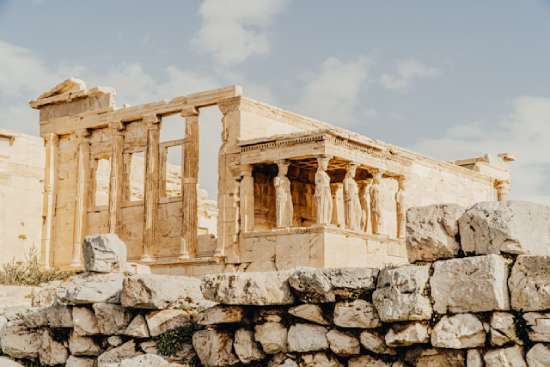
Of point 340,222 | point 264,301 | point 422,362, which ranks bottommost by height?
point 422,362

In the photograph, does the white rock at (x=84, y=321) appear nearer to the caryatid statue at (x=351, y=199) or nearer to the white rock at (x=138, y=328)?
the white rock at (x=138, y=328)

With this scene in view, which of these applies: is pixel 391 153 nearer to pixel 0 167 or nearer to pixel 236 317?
pixel 0 167

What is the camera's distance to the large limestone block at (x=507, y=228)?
632cm

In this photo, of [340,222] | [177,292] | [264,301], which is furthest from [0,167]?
[264,301]

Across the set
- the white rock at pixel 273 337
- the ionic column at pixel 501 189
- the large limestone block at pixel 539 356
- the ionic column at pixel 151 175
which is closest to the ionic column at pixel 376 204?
the ionic column at pixel 151 175

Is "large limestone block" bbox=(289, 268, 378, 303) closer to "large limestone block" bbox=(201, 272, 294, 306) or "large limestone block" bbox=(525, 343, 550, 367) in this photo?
"large limestone block" bbox=(201, 272, 294, 306)

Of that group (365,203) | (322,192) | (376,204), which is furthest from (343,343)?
(365,203)

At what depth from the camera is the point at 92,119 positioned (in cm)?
2231

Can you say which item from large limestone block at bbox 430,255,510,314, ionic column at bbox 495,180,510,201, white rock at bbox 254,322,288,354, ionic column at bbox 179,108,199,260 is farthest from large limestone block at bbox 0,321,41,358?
ionic column at bbox 495,180,510,201

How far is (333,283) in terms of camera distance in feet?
23.1

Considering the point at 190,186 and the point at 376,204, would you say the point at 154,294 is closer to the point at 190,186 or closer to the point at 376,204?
the point at 190,186

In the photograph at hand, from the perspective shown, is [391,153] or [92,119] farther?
[92,119]

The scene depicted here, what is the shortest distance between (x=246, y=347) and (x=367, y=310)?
1.30 m

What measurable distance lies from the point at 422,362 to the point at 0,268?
16029 mm
